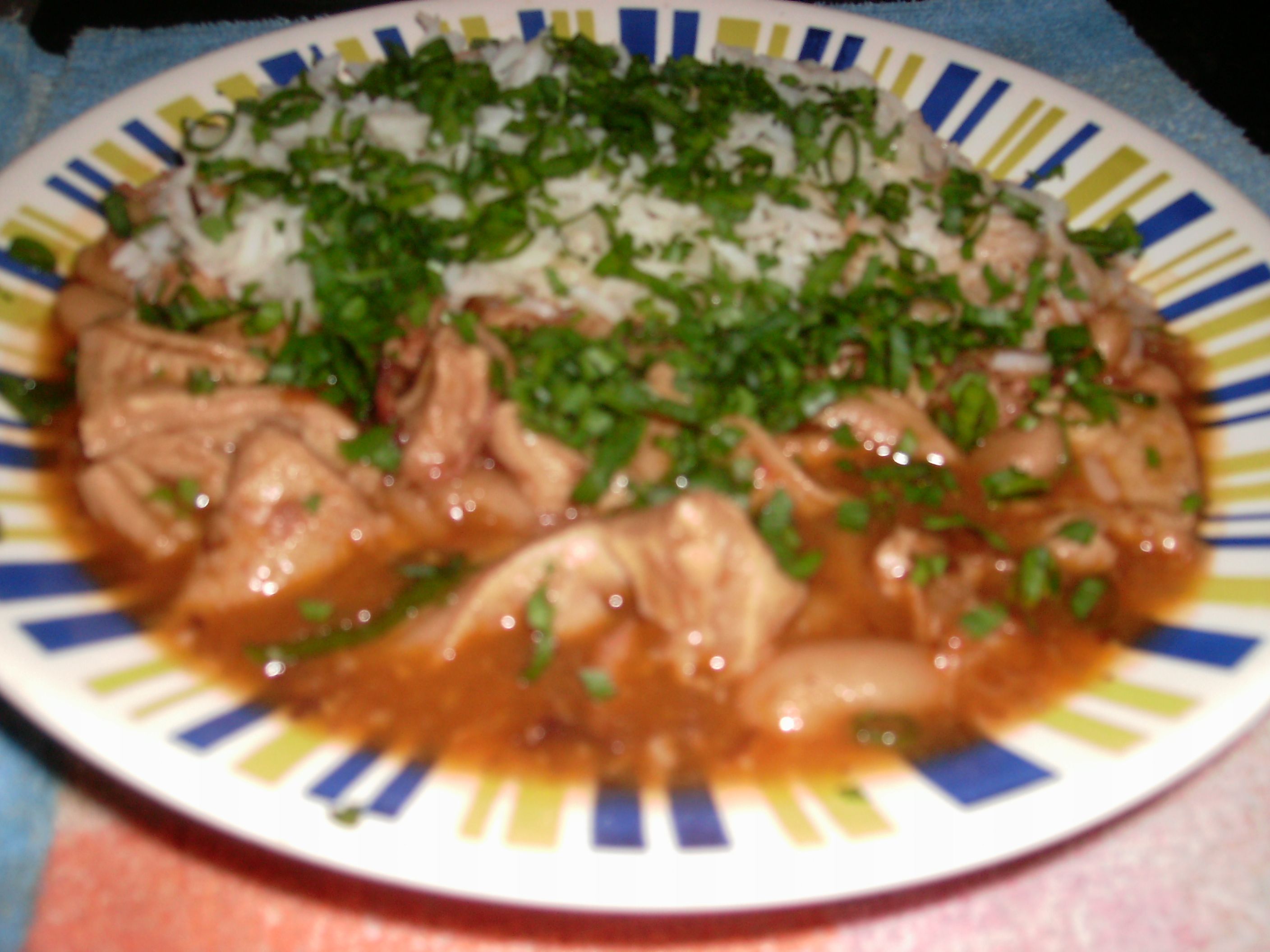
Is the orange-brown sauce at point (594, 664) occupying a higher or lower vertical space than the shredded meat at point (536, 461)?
lower

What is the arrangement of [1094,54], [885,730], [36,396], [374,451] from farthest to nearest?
[1094,54], [36,396], [374,451], [885,730]

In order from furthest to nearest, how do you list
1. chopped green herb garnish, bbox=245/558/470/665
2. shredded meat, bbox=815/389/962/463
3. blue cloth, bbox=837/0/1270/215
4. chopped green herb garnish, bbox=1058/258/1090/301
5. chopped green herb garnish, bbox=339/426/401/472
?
blue cloth, bbox=837/0/1270/215 → chopped green herb garnish, bbox=1058/258/1090/301 → shredded meat, bbox=815/389/962/463 → chopped green herb garnish, bbox=339/426/401/472 → chopped green herb garnish, bbox=245/558/470/665

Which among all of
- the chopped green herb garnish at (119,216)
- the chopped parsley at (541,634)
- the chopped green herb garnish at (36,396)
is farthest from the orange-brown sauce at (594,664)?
the chopped green herb garnish at (119,216)

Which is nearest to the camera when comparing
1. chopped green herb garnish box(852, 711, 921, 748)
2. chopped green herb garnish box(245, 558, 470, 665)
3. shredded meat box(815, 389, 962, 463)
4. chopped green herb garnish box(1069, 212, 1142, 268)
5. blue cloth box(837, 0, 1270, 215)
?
chopped green herb garnish box(852, 711, 921, 748)

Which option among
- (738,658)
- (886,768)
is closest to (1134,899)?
(886,768)

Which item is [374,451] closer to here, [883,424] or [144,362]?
[144,362]

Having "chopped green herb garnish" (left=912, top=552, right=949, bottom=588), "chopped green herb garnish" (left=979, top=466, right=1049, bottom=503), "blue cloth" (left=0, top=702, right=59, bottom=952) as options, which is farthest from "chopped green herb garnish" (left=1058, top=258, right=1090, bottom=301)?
"blue cloth" (left=0, top=702, right=59, bottom=952)

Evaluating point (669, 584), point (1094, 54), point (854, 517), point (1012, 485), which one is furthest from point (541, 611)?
point (1094, 54)

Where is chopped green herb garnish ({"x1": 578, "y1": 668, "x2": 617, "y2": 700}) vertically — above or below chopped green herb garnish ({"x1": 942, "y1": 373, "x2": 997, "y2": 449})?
below

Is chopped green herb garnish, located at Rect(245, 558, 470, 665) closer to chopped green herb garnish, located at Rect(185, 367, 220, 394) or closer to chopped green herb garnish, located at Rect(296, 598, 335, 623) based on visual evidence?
chopped green herb garnish, located at Rect(296, 598, 335, 623)

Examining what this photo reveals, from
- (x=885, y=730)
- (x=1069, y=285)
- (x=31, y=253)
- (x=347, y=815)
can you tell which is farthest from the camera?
(x=1069, y=285)

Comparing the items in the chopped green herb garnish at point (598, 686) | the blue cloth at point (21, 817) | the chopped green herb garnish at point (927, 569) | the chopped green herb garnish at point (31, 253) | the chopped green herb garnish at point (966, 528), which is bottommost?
the blue cloth at point (21, 817)

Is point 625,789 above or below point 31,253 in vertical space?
below

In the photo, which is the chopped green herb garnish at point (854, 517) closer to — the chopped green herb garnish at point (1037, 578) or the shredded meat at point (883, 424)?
the shredded meat at point (883, 424)
